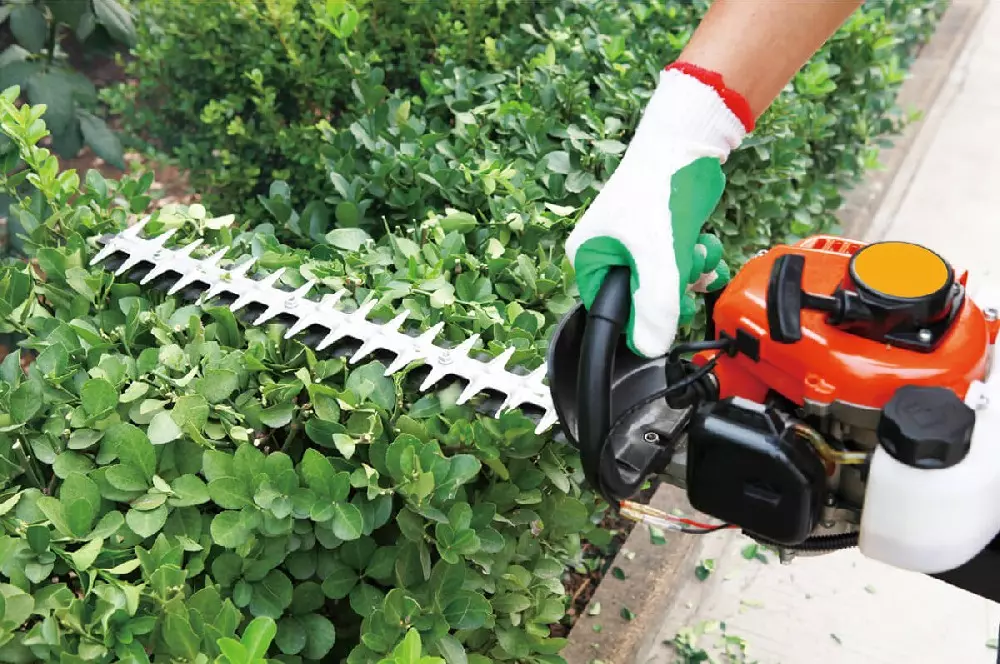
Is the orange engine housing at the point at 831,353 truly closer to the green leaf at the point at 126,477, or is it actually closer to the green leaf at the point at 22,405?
the green leaf at the point at 126,477

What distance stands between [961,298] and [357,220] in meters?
1.36

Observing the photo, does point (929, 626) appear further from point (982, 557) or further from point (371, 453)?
point (371, 453)

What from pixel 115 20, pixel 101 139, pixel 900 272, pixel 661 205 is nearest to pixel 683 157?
pixel 661 205

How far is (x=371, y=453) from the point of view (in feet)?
4.89

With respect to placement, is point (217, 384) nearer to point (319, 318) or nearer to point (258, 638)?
point (319, 318)

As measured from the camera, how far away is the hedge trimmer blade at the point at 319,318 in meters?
1.65

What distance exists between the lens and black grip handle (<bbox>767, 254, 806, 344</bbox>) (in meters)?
1.26

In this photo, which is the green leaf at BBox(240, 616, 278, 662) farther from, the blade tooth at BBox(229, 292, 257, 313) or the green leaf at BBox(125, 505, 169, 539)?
the blade tooth at BBox(229, 292, 257, 313)

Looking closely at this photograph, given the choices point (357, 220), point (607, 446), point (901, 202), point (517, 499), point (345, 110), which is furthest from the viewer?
point (901, 202)

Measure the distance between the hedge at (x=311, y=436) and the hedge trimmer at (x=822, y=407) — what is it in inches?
9.7

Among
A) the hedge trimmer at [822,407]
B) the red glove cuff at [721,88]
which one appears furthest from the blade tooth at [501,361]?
the red glove cuff at [721,88]

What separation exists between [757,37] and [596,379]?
0.63 meters

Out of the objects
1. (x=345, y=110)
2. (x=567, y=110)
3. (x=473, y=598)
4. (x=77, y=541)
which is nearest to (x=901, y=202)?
(x=567, y=110)

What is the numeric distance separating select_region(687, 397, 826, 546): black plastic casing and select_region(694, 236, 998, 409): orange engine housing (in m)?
0.08
